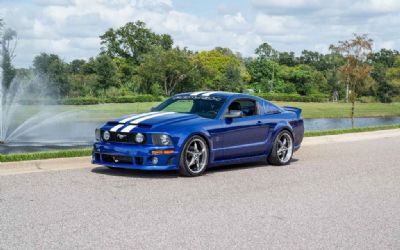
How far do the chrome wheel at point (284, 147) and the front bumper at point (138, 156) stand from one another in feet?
9.48

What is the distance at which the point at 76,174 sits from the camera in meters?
10.5

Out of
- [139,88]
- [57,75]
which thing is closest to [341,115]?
[139,88]

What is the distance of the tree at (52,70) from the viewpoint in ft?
140

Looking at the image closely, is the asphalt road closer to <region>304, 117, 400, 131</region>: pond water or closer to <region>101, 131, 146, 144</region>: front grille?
<region>101, 131, 146, 144</region>: front grille

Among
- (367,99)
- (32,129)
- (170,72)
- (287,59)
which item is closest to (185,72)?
(170,72)

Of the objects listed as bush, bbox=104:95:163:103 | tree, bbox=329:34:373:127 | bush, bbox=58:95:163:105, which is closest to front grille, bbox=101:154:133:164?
tree, bbox=329:34:373:127

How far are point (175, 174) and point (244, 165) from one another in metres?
2.05

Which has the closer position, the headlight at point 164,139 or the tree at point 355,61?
the headlight at point 164,139

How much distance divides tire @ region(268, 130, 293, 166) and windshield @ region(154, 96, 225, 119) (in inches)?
57.7

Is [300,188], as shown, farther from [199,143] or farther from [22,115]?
[22,115]

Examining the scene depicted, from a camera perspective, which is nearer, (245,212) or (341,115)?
(245,212)

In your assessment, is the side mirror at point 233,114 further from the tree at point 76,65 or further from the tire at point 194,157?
the tree at point 76,65

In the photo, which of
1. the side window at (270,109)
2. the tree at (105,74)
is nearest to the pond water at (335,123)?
the side window at (270,109)

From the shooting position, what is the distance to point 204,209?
7969 mm
